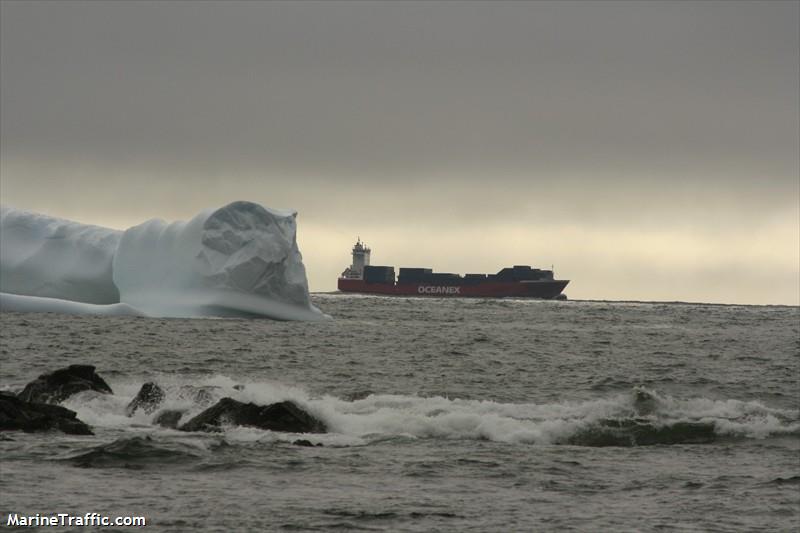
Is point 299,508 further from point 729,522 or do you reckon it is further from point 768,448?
point 768,448

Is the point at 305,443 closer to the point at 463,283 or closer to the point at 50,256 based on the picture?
the point at 50,256

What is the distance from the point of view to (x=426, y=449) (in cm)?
1519

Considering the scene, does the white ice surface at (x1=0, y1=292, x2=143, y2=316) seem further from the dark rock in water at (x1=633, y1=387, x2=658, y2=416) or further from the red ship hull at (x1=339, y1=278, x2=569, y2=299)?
the red ship hull at (x1=339, y1=278, x2=569, y2=299)

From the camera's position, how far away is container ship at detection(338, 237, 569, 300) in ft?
468

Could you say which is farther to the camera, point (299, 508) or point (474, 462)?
point (474, 462)

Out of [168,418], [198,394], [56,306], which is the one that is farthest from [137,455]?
[56,306]

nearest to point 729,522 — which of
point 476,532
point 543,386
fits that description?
point 476,532

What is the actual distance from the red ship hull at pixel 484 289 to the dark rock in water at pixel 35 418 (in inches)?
4999

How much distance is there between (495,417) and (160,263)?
28.8 metres

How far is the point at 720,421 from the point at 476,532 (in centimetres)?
908

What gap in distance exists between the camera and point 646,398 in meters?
20.8

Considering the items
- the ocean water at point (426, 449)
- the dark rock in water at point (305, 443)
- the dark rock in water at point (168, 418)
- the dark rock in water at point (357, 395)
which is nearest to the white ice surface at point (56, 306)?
the ocean water at point (426, 449)

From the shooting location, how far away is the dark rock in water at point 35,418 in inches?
591

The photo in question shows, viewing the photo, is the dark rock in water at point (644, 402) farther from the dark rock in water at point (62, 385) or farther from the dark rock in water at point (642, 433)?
the dark rock in water at point (62, 385)
